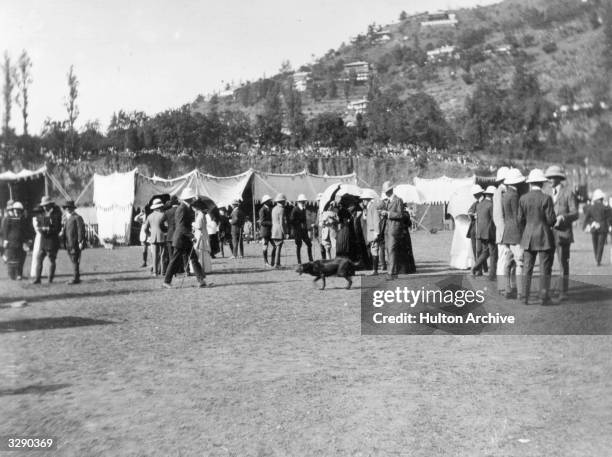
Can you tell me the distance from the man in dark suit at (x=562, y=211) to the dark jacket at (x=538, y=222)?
0.39 m

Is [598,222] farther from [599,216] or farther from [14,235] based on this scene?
[14,235]

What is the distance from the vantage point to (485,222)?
37.7 feet

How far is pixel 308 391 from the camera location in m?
5.22

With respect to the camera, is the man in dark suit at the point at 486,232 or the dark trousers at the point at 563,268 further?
the man in dark suit at the point at 486,232

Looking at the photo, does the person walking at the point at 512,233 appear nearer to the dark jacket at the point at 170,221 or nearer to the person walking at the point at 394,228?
the person walking at the point at 394,228

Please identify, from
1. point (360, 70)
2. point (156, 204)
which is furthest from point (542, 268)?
point (360, 70)

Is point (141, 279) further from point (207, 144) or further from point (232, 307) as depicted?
point (207, 144)

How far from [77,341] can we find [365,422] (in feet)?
12.9

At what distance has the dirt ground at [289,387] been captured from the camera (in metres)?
4.17

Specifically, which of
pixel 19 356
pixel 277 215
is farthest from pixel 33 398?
pixel 277 215

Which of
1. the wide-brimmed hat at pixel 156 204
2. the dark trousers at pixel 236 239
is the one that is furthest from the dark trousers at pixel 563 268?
the dark trousers at pixel 236 239

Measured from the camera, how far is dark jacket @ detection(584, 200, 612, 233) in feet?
46.2

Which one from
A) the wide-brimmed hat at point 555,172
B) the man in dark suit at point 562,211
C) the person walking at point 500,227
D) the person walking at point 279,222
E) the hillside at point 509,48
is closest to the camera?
the hillside at point 509,48

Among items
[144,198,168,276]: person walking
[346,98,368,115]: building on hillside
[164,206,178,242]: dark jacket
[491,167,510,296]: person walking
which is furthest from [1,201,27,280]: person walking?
[346,98,368,115]: building on hillside
